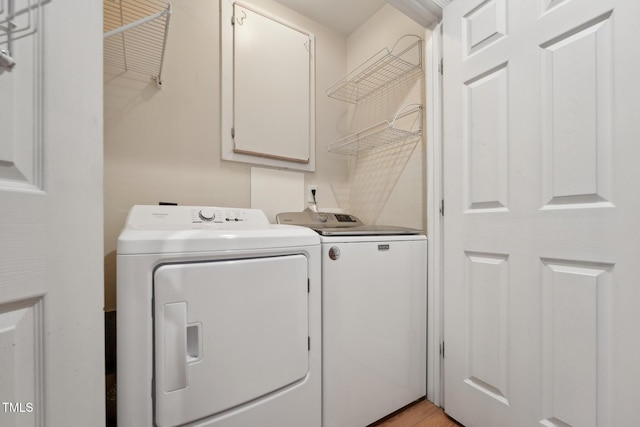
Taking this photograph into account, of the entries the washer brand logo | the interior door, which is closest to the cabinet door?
the interior door

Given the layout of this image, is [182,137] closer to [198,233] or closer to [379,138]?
[198,233]

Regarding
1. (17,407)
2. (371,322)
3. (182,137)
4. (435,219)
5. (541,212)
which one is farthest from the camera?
(182,137)

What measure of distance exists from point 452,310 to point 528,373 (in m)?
0.36

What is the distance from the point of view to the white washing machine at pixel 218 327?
770 millimetres

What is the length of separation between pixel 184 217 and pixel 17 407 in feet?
2.85

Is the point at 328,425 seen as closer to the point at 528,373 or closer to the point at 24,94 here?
the point at 528,373

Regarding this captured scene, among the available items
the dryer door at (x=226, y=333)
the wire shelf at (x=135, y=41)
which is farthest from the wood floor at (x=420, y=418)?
the wire shelf at (x=135, y=41)

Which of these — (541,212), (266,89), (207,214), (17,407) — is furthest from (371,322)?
(266,89)

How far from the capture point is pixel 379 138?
1.89 meters

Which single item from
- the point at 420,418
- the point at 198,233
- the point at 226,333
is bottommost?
the point at 420,418

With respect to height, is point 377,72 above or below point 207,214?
above

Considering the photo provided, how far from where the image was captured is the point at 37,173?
49cm

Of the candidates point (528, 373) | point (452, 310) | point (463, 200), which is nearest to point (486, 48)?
point (463, 200)

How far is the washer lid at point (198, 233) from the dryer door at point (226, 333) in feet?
0.19
